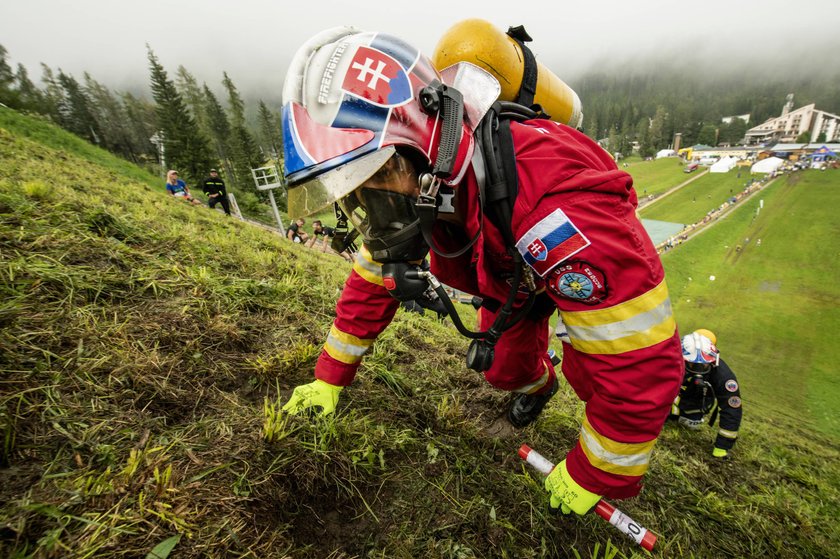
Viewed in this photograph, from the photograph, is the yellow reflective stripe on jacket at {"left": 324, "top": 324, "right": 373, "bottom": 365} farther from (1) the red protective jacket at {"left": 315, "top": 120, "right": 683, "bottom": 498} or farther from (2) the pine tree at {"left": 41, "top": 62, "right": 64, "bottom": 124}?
(2) the pine tree at {"left": 41, "top": 62, "right": 64, "bottom": 124}

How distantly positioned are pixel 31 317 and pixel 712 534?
4639mm

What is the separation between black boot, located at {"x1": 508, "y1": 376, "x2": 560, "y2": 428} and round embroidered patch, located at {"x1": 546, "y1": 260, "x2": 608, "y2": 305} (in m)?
1.64

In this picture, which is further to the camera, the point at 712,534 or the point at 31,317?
the point at 712,534

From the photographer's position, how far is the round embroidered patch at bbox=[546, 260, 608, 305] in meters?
1.60

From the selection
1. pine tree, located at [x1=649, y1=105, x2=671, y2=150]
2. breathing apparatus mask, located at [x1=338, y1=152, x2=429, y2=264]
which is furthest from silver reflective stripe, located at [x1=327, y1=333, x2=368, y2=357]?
pine tree, located at [x1=649, y1=105, x2=671, y2=150]

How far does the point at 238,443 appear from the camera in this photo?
6.10 ft

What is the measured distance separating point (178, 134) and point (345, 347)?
4306 centimetres

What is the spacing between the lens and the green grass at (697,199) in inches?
1838

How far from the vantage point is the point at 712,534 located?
2441mm

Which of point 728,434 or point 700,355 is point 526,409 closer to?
point 728,434

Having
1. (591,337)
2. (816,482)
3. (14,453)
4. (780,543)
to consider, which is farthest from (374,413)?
(816,482)

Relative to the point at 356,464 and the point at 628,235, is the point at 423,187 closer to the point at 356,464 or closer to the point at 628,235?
the point at 628,235

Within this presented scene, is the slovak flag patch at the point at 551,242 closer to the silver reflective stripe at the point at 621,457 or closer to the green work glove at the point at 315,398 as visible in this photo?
the silver reflective stripe at the point at 621,457

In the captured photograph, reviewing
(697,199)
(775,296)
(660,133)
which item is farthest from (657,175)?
(775,296)
